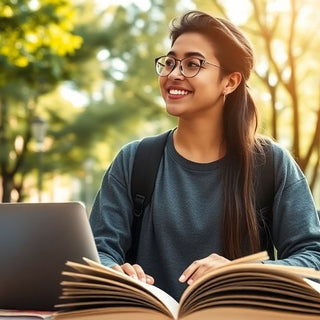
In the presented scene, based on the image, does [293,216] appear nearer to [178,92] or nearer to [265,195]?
[265,195]

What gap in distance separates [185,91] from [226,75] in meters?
0.22

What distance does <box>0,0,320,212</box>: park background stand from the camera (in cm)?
1220

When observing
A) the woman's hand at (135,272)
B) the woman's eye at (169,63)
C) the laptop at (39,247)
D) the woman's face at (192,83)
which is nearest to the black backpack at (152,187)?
the woman's face at (192,83)

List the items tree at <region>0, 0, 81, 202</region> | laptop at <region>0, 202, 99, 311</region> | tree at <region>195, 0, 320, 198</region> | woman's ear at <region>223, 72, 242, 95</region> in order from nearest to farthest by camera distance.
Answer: laptop at <region>0, 202, 99, 311</region> < woman's ear at <region>223, 72, 242, 95</region> < tree at <region>195, 0, 320, 198</region> < tree at <region>0, 0, 81, 202</region>

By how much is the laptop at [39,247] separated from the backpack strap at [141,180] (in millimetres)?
789

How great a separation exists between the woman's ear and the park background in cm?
902

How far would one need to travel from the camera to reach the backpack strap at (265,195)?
8.25 ft

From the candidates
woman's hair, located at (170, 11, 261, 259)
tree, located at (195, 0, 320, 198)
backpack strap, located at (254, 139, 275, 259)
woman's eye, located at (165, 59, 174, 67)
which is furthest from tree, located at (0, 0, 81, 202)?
backpack strap, located at (254, 139, 275, 259)

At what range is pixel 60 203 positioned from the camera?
1.79 m

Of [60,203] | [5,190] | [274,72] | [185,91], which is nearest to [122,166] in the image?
[185,91]

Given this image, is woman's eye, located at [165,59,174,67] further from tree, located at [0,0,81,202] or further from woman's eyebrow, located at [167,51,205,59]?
tree, located at [0,0,81,202]

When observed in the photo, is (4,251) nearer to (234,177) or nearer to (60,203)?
(60,203)

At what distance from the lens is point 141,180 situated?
2.61 meters

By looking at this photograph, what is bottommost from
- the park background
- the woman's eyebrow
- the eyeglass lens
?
the park background
